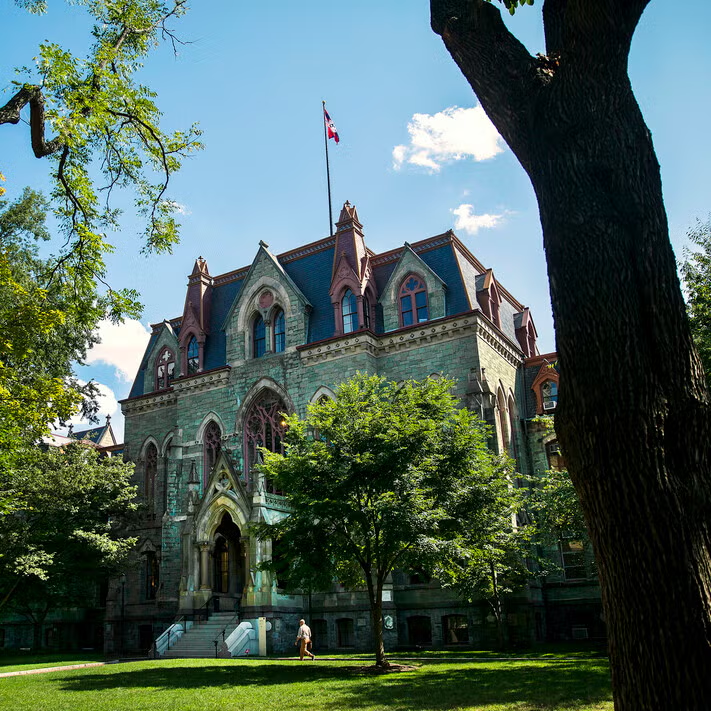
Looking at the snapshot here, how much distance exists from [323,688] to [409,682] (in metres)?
1.81

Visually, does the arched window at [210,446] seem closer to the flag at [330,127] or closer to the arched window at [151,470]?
the arched window at [151,470]

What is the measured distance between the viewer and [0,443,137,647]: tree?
26.6 meters

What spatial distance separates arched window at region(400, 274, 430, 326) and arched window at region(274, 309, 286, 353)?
19.7 feet

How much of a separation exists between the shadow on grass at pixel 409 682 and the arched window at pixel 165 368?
20036mm

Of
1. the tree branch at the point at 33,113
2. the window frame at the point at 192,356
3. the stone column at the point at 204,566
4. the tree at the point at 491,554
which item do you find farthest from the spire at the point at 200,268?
the tree branch at the point at 33,113

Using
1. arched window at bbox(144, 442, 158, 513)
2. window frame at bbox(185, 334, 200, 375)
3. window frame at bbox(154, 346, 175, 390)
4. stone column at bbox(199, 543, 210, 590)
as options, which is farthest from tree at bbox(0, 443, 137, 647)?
window frame at bbox(154, 346, 175, 390)

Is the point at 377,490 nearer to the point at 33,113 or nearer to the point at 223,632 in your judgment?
the point at 223,632

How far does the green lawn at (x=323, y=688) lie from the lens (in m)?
11.4

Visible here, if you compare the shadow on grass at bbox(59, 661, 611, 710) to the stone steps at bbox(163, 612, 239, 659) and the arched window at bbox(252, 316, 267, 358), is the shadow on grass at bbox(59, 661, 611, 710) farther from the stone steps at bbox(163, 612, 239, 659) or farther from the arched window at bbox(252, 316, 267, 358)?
the arched window at bbox(252, 316, 267, 358)

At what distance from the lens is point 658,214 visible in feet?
17.5

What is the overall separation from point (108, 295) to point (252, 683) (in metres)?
8.57

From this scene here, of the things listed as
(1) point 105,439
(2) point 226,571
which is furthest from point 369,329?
(1) point 105,439

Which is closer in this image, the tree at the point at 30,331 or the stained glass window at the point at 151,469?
the tree at the point at 30,331

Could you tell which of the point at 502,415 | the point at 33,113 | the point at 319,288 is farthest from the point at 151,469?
the point at 33,113
